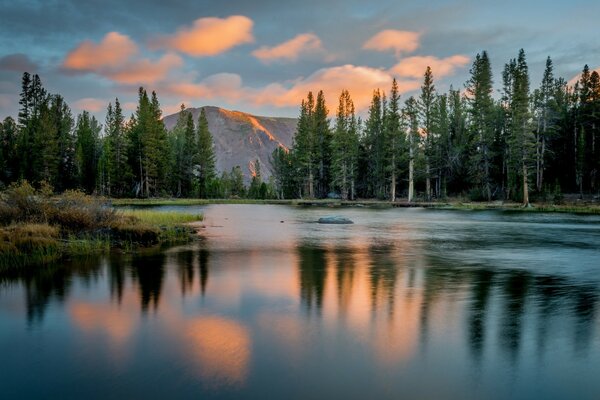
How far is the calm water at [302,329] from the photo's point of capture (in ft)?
24.0

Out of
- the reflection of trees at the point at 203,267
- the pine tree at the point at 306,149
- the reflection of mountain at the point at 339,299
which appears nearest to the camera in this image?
the reflection of mountain at the point at 339,299

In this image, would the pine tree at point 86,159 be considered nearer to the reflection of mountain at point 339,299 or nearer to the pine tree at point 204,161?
the pine tree at point 204,161

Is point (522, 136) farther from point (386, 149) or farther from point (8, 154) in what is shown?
point (8, 154)

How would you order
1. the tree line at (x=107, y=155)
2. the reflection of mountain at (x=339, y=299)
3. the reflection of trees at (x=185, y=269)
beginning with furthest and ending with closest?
the tree line at (x=107, y=155)
the reflection of trees at (x=185, y=269)
the reflection of mountain at (x=339, y=299)

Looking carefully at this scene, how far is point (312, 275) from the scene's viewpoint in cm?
1727

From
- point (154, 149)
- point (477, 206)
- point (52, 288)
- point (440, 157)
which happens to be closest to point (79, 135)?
point (154, 149)

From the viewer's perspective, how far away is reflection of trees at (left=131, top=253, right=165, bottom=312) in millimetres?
13109

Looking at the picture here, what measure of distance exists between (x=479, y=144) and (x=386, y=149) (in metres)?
16.1

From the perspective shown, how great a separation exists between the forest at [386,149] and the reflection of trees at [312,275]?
45.5 metres

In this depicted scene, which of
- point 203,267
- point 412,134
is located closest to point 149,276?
point 203,267

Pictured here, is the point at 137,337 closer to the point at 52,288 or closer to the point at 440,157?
the point at 52,288

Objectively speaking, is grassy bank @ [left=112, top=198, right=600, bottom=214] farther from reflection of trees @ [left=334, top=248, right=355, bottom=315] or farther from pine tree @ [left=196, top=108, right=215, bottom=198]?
reflection of trees @ [left=334, top=248, right=355, bottom=315]

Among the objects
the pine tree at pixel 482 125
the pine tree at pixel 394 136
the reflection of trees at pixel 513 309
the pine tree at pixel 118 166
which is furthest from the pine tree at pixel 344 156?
the reflection of trees at pixel 513 309

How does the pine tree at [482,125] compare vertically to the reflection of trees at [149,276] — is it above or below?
above
